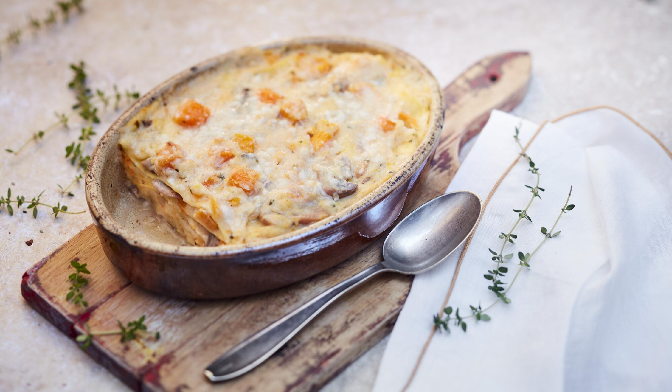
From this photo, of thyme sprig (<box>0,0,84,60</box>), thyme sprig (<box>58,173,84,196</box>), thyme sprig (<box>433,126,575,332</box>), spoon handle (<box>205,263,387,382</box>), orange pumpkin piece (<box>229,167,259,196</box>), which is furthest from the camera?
thyme sprig (<box>0,0,84,60</box>)

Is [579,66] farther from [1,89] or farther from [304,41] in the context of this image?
[1,89]

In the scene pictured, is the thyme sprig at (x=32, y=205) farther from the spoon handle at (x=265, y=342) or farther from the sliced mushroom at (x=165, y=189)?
the spoon handle at (x=265, y=342)

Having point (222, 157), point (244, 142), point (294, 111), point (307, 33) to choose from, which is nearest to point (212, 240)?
point (222, 157)

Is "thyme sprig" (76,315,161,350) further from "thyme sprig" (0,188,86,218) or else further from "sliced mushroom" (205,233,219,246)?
"thyme sprig" (0,188,86,218)

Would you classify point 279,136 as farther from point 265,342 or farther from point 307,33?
point 307,33

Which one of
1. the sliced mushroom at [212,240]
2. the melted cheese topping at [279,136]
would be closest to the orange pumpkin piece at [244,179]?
the melted cheese topping at [279,136]

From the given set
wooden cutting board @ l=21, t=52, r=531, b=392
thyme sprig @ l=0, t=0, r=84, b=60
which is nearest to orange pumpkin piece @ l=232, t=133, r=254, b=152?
wooden cutting board @ l=21, t=52, r=531, b=392
